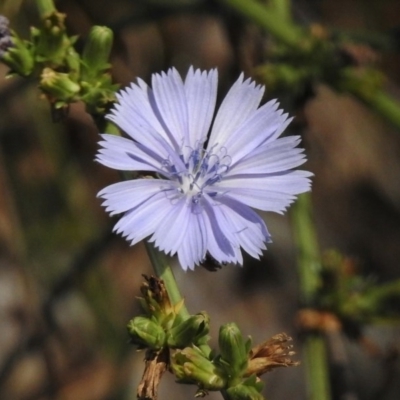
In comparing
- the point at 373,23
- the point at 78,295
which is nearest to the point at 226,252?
the point at 78,295

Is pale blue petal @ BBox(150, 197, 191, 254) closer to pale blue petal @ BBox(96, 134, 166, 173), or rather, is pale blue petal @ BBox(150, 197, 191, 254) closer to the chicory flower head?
the chicory flower head

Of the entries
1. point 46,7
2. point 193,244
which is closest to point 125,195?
point 193,244

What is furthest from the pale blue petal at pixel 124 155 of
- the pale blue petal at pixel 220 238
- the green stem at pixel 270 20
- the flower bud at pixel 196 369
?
the green stem at pixel 270 20

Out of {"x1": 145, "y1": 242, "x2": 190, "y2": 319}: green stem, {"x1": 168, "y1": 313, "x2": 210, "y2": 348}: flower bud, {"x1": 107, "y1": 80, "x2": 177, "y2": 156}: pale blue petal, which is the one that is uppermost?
{"x1": 107, "y1": 80, "x2": 177, "y2": 156}: pale blue petal

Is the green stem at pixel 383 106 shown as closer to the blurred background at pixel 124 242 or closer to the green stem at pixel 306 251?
the green stem at pixel 306 251

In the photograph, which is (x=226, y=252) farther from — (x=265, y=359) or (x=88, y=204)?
(x=88, y=204)

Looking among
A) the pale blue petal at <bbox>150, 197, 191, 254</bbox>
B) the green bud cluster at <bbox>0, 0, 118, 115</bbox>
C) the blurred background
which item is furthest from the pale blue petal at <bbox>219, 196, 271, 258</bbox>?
the blurred background

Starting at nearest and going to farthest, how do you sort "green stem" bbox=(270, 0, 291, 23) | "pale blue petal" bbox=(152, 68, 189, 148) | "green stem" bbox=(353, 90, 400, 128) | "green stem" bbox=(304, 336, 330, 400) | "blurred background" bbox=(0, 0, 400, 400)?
"pale blue petal" bbox=(152, 68, 189, 148)
"green stem" bbox=(304, 336, 330, 400)
"green stem" bbox=(353, 90, 400, 128)
"green stem" bbox=(270, 0, 291, 23)
"blurred background" bbox=(0, 0, 400, 400)

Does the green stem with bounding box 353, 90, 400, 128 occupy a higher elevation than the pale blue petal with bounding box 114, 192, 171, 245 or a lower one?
higher
